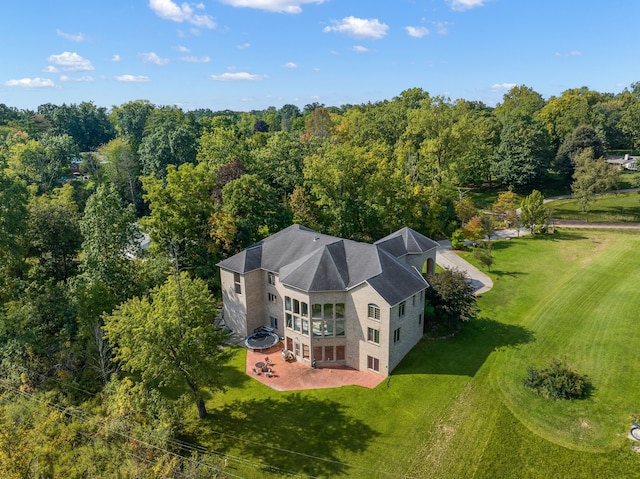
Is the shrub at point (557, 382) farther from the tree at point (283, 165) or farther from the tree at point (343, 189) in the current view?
the tree at point (283, 165)

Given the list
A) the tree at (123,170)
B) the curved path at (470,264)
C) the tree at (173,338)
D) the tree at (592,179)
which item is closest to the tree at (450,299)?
the curved path at (470,264)

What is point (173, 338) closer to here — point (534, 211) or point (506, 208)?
point (534, 211)

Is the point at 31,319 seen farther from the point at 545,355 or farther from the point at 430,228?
the point at 430,228

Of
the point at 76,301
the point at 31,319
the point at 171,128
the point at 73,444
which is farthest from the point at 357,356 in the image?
the point at 171,128

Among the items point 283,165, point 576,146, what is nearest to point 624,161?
point 576,146

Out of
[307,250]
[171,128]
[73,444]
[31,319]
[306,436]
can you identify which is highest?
[171,128]

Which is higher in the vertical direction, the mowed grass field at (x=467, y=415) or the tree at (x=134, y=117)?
the tree at (x=134, y=117)
